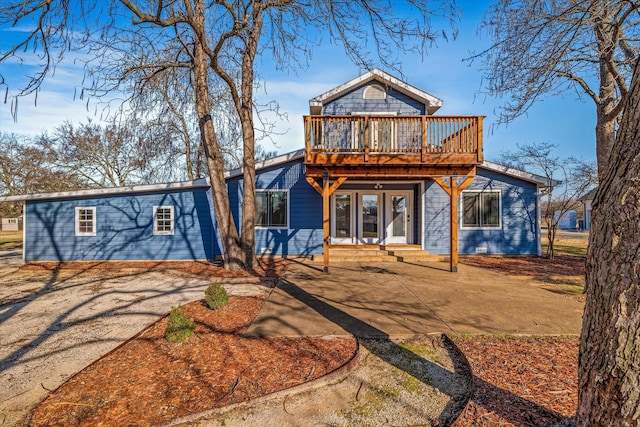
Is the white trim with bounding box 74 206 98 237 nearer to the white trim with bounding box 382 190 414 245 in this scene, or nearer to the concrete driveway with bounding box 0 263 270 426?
the concrete driveway with bounding box 0 263 270 426

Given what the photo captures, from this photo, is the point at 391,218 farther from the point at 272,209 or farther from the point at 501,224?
the point at 272,209

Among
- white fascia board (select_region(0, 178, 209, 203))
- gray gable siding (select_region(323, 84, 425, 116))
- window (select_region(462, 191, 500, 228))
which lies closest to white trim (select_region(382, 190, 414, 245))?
window (select_region(462, 191, 500, 228))

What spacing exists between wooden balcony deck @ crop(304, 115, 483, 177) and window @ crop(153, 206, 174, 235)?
16.7 feet

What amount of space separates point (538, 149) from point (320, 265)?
441 inches

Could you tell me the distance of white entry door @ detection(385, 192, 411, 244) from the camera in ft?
33.9

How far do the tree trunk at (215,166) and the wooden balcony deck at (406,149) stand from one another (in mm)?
2467

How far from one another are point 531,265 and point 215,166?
9.39 m

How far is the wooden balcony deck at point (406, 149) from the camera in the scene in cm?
759

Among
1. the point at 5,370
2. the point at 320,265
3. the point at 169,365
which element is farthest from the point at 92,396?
the point at 320,265

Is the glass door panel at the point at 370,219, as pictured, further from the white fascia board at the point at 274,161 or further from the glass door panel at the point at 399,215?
the white fascia board at the point at 274,161

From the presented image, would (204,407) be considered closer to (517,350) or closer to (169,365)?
(169,365)

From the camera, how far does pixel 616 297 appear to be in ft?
4.67

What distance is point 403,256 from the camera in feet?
30.5

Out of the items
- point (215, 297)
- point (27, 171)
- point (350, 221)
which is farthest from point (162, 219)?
point (27, 171)
